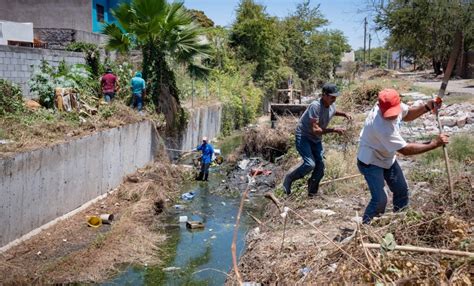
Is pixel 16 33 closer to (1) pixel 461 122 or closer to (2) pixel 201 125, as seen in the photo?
(2) pixel 201 125

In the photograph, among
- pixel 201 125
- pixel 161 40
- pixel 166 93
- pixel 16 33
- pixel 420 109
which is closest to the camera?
pixel 420 109

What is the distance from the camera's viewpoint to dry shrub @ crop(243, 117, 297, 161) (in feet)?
47.2

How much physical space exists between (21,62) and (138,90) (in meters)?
2.98

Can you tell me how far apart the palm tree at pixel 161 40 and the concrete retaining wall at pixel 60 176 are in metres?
2.08

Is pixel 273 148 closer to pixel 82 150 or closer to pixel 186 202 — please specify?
pixel 186 202

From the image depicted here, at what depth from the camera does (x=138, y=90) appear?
1304cm

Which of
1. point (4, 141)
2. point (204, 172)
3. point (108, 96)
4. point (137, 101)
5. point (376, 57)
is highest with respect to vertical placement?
point (376, 57)

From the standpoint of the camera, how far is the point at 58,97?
10836 mm

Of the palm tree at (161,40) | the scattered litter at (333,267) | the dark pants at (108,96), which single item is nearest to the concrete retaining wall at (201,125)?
the palm tree at (161,40)

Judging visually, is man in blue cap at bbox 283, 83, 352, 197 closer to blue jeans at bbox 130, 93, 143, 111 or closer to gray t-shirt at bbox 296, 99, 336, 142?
gray t-shirt at bbox 296, 99, 336, 142

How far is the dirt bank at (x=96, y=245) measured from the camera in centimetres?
675

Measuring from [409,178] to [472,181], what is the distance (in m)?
2.61

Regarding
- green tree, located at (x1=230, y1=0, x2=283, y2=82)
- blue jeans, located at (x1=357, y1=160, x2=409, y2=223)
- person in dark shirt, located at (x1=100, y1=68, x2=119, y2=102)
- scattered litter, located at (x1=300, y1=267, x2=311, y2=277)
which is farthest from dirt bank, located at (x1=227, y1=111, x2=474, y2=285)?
green tree, located at (x1=230, y1=0, x2=283, y2=82)

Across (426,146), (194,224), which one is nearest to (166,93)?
(194,224)
